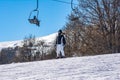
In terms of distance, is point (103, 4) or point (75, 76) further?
point (103, 4)

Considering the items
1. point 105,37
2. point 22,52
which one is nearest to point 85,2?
point 105,37

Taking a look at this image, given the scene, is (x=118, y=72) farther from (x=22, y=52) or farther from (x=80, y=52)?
(x=22, y=52)

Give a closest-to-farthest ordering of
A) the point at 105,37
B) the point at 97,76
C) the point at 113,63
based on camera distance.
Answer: the point at 97,76 → the point at 113,63 → the point at 105,37

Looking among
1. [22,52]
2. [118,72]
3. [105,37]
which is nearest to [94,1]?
[105,37]

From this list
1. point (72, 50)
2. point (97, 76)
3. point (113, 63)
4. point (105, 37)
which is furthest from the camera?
point (72, 50)

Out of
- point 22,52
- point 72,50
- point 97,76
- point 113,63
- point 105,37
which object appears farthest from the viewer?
point 22,52

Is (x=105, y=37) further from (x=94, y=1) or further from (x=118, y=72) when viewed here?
(x=118, y=72)

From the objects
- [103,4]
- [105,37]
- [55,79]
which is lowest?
[55,79]

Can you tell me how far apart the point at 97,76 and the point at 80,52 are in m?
30.7

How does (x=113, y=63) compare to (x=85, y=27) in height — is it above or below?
below

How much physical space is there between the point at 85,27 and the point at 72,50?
372cm

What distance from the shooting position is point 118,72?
15.9m

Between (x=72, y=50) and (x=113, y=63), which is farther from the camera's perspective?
(x=72, y=50)

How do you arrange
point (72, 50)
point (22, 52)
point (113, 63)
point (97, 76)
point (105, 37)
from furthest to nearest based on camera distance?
point (22, 52) < point (72, 50) < point (105, 37) < point (113, 63) < point (97, 76)
